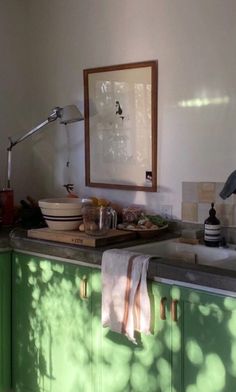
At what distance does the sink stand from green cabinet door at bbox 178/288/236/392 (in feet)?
1.46

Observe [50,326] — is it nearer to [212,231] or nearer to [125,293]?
[125,293]

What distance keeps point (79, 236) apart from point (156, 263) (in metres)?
0.52

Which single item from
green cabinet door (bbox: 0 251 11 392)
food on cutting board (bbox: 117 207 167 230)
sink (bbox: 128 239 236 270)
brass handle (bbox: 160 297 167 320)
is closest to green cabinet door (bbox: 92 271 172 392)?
brass handle (bbox: 160 297 167 320)

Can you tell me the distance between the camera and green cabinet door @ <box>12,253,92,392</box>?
2.60 metres

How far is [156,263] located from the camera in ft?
7.41

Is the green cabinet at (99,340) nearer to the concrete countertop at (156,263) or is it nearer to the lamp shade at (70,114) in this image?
the concrete countertop at (156,263)

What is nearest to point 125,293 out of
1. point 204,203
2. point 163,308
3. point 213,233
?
point 163,308

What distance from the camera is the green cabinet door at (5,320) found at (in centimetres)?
290

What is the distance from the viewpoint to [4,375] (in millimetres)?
2961

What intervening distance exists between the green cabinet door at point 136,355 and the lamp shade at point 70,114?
1004 mm

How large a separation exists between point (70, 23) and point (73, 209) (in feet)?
3.87

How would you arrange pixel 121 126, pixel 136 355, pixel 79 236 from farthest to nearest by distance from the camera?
pixel 121 126 < pixel 79 236 < pixel 136 355

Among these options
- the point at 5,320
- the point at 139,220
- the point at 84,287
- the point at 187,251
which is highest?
the point at 139,220

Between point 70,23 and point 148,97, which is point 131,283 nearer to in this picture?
point 148,97
